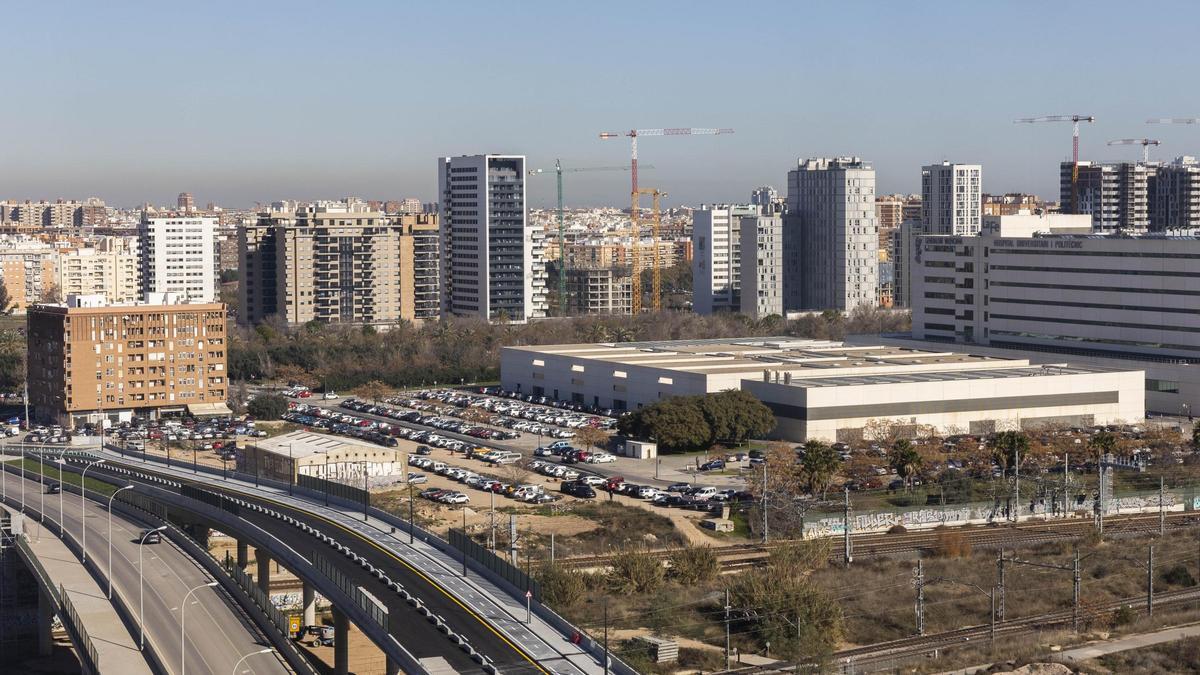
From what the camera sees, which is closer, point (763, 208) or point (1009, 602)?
point (1009, 602)

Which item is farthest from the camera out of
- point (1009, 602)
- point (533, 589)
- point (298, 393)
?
point (298, 393)

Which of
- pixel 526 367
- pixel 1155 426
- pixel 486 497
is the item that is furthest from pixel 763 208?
pixel 486 497

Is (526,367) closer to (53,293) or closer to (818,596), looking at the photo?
(818,596)

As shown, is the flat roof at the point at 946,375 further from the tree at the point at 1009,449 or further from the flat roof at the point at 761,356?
the tree at the point at 1009,449

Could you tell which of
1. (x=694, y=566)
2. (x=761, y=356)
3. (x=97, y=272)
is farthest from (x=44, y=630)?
(x=97, y=272)

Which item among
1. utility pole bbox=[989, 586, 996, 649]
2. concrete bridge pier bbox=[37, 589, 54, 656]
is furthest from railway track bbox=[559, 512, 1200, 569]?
concrete bridge pier bbox=[37, 589, 54, 656]

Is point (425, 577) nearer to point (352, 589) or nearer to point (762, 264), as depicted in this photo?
point (352, 589)

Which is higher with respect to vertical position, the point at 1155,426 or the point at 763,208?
the point at 763,208
